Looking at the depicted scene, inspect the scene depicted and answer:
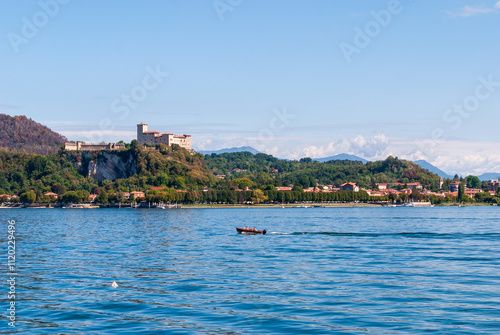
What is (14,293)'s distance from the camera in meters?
28.2

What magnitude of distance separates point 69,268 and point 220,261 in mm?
10130

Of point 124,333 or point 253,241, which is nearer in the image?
point 124,333

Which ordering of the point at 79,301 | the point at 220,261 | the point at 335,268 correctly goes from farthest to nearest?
the point at 220,261, the point at 335,268, the point at 79,301

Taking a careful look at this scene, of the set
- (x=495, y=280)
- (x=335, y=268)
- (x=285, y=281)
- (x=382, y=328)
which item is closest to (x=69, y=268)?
(x=285, y=281)

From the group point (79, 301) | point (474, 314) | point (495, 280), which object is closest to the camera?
point (474, 314)

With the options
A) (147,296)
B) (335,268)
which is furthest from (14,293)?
(335,268)

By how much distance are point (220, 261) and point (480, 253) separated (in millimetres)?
20218

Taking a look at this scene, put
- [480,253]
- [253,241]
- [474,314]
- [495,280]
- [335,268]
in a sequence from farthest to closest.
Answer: [253,241], [480,253], [335,268], [495,280], [474,314]

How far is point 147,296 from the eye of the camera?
2775 cm

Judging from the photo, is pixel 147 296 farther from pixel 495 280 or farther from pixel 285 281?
pixel 495 280

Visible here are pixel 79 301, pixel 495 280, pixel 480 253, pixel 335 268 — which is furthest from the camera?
pixel 480 253

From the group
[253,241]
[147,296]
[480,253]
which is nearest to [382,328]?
[147,296]

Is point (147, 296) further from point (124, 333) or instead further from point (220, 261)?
point (220, 261)

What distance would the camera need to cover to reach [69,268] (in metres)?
37.2
